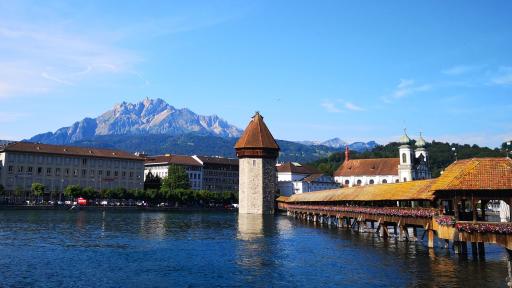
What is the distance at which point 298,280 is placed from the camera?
23.6 m

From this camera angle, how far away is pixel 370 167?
434 ft

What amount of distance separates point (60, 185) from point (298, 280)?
320ft

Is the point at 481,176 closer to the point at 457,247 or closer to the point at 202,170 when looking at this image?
the point at 457,247

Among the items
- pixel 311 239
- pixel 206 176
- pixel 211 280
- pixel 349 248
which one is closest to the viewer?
pixel 211 280

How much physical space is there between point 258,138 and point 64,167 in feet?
144

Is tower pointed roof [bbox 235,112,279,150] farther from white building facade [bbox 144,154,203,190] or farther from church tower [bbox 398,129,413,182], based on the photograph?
white building facade [bbox 144,154,203,190]

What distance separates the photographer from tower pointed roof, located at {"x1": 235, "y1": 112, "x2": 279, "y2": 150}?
95.9 meters

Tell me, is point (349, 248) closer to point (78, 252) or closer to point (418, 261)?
point (418, 261)

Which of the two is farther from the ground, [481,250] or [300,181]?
[300,181]

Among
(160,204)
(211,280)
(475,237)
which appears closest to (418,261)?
(475,237)

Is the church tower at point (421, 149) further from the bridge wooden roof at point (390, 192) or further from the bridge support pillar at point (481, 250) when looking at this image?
the bridge support pillar at point (481, 250)

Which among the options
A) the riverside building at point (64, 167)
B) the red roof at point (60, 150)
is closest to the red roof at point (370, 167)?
the riverside building at point (64, 167)

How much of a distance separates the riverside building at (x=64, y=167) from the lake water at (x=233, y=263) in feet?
226

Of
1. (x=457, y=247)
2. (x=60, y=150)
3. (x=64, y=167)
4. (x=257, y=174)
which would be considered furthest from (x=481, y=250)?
(x=60, y=150)
